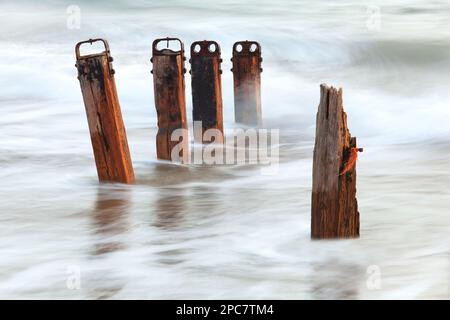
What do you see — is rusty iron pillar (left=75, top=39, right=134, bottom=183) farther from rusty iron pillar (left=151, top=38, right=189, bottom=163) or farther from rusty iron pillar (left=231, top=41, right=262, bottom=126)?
rusty iron pillar (left=231, top=41, right=262, bottom=126)

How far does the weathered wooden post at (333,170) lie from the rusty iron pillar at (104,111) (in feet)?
7.77

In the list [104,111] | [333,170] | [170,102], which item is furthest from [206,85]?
[333,170]

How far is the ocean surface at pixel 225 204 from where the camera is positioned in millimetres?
5777

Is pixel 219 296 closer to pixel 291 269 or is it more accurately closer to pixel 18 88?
pixel 291 269

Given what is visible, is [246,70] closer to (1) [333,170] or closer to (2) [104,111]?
(2) [104,111]

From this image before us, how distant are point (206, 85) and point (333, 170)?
396 cm

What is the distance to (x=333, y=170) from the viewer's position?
5.79 metres

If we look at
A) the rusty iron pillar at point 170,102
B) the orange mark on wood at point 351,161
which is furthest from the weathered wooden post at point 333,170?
the rusty iron pillar at point 170,102

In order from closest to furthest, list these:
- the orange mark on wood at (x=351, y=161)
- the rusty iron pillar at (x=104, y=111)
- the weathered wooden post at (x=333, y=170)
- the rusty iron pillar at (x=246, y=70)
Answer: the weathered wooden post at (x=333, y=170), the orange mark on wood at (x=351, y=161), the rusty iron pillar at (x=104, y=111), the rusty iron pillar at (x=246, y=70)

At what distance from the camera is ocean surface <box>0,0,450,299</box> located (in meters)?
5.78

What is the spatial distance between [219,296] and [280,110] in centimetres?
803

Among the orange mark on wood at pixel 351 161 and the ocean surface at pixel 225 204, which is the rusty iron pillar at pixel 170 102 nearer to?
the ocean surface at pixel 225 204

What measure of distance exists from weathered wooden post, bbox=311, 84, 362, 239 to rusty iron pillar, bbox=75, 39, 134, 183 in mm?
2369

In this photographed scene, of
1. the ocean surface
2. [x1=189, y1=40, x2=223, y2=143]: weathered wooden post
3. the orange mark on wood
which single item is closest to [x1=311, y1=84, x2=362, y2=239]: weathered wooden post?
the orange mark on wood
